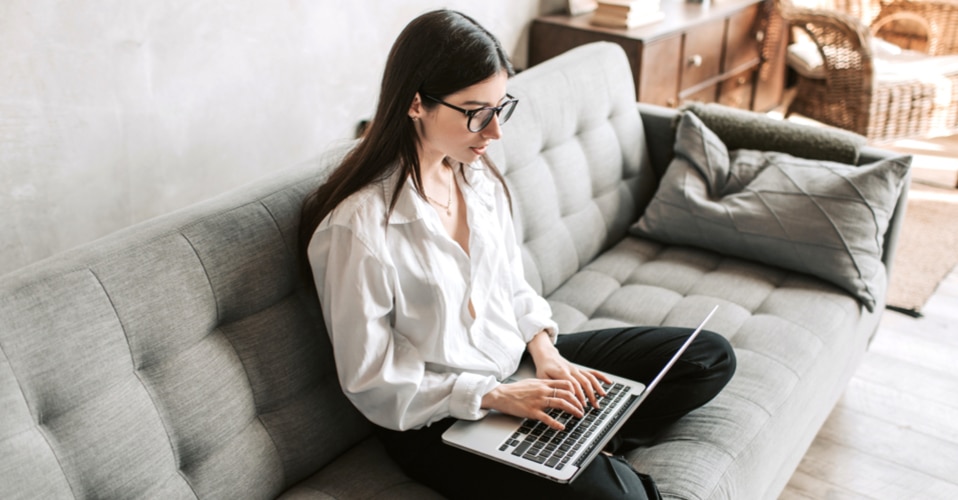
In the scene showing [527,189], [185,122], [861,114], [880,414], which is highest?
[185,122]

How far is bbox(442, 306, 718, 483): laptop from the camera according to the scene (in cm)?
129

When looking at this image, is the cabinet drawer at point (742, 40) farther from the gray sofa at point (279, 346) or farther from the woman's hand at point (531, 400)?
the woman's hand at point (531, 400)

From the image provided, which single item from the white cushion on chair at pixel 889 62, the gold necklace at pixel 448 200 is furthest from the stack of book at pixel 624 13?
the gold necklace at pixel 448 200

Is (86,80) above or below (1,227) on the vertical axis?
above

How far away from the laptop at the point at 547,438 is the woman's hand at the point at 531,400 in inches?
0.8

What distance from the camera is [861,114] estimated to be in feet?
11.2

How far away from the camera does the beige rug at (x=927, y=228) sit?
2.85 metres

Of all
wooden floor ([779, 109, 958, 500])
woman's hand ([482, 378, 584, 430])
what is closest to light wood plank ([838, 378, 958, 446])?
wooden floor ([779, 109, 958, 500])

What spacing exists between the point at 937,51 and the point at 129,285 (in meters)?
3.74

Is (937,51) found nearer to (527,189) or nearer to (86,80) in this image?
(527,189)

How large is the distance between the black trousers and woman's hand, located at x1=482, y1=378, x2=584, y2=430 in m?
0.08

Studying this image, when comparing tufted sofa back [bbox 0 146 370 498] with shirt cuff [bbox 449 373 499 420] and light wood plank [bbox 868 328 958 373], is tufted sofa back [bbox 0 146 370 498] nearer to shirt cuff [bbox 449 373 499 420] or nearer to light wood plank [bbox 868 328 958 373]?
shirt cuff [bbox 449 373 499 420]

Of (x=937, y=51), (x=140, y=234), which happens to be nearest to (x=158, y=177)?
(x=140, y=234)

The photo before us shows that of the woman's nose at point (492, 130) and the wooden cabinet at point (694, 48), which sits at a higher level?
the woman's nose at point (492, 130)
